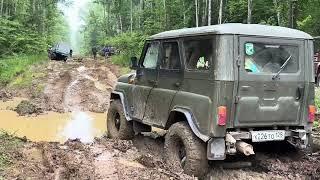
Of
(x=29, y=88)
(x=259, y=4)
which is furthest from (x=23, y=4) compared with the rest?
(x=29, y=88)

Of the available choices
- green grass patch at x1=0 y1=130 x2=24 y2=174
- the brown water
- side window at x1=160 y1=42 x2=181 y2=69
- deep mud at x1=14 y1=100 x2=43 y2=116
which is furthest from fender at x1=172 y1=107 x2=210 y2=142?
deep mud at x1=14 y1=100 x2=43 y2=116

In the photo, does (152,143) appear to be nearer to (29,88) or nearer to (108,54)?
(29,88)

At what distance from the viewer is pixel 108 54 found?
151ft

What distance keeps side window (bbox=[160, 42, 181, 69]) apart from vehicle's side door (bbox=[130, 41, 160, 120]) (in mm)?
227

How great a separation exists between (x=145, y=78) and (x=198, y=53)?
1690 mm

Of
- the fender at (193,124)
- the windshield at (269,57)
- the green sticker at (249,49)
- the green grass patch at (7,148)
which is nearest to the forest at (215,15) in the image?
the windshield at (269,57)

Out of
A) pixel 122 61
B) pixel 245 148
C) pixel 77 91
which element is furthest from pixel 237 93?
pixel 122 61

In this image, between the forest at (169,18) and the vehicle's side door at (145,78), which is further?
the forest at (169,18)

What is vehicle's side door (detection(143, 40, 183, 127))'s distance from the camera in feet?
24.9

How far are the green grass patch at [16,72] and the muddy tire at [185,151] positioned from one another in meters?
13.8

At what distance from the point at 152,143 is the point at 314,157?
295 cm

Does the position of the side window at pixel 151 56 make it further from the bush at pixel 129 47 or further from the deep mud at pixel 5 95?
the bush at pixel 129 47

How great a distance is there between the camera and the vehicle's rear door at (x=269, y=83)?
21.8ft

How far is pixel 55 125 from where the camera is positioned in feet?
41.2
